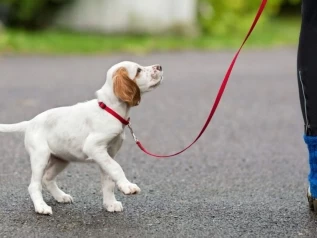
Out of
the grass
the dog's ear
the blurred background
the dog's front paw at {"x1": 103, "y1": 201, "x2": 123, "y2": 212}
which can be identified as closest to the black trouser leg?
the dog's ear

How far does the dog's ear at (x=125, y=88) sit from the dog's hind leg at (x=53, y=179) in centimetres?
56

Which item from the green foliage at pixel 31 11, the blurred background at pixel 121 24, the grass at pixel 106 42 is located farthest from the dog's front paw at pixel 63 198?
the green foliage at pixel 31 11

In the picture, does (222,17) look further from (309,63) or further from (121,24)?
(309,63)

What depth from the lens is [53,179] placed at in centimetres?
419

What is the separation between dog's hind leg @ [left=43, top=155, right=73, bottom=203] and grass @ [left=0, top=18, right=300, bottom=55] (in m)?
8.10

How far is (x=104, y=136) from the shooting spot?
3.80 meters

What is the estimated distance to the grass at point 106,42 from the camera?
40.9ft

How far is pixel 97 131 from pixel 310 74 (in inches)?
42.4

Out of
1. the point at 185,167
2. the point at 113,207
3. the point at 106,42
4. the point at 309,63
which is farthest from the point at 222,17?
the point at 113,207

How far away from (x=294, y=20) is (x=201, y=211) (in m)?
18.8

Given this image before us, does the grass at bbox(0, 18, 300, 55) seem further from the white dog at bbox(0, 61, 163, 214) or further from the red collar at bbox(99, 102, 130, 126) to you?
the red collar at bbox(99, 102, 130, 126)

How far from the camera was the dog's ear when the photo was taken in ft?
12.5

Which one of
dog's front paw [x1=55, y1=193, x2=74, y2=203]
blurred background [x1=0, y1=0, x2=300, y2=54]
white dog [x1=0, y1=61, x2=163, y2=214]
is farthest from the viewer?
blurred background [x1=0, y1=0, x2=300, y2=54]

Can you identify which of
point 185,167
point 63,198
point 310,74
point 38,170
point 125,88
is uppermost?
point 310,74
